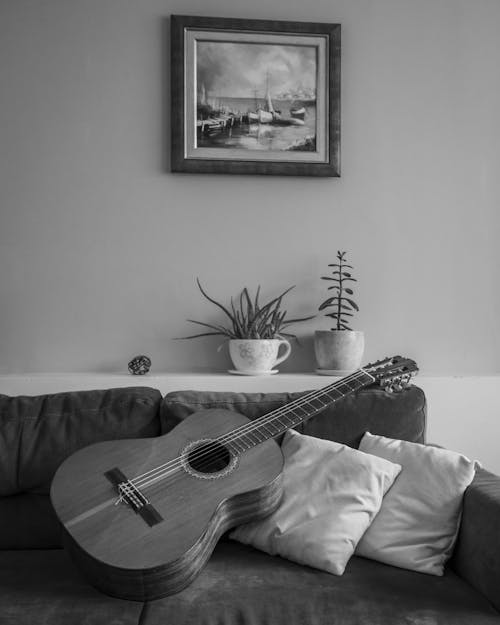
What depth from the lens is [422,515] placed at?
1.52 m

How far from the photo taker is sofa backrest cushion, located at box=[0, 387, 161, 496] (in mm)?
1677

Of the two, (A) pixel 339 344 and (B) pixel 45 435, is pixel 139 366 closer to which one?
(B) pixel 45 435

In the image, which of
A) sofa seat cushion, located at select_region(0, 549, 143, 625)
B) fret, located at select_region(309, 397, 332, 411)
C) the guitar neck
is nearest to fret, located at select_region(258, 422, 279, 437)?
the guitar neck

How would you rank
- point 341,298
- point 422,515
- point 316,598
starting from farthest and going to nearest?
point 341,298
point 422,515
point 316,598

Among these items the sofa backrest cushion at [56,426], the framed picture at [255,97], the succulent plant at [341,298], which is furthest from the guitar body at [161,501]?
the framed picture at [255,97]

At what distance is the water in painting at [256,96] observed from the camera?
2.29 m

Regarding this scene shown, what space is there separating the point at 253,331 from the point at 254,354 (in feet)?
0.29

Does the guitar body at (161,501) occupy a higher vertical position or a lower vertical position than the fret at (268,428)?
lower

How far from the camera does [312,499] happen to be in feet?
5.14

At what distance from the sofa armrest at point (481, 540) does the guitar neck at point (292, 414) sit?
0.44 meters

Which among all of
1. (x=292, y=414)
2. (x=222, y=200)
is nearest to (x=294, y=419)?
(x=292, y=414)

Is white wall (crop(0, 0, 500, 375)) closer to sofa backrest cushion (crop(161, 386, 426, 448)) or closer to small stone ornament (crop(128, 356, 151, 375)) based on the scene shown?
small stone ornament (crop(128, 356, 151, 375))

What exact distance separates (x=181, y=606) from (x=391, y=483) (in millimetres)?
623

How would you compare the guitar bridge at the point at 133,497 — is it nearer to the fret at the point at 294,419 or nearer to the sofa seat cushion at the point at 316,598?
the sofa seat cushion at the point at 316,598
